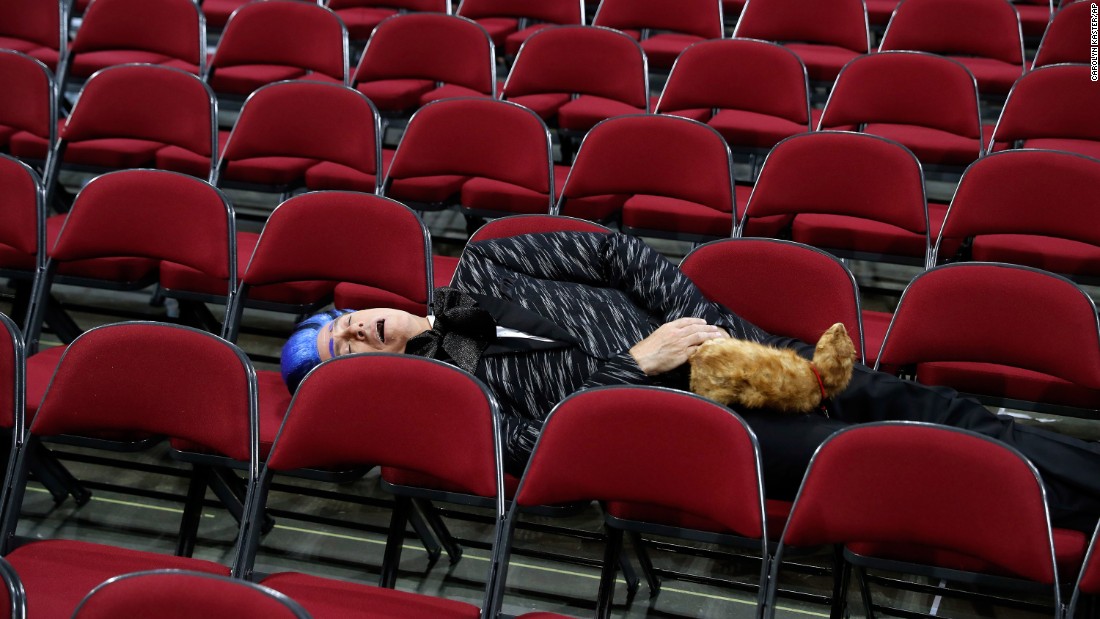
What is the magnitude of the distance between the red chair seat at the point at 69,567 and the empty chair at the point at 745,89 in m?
2.17

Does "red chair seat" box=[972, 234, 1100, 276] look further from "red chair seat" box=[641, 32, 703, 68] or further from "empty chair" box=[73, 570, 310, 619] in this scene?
"empty chair" box=[73, 570, 310, 619]

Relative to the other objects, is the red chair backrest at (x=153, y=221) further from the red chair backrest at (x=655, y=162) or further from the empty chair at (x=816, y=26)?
the empty chair at (x=816, y=26)

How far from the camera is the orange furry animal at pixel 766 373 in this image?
2107mm

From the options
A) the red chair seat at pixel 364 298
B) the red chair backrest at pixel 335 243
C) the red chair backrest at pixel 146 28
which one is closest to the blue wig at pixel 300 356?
the red chair backrest at pixel 335 243

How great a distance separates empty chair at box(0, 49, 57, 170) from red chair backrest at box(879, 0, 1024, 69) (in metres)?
2.67

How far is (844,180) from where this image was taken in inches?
115

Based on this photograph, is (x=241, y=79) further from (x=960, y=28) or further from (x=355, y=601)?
(x=355, y=601)

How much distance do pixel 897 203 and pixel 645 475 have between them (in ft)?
4.32

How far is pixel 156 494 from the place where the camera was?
2.62 m

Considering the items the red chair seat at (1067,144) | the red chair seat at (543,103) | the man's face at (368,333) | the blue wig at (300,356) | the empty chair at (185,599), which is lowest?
the blue wig at (300,356)

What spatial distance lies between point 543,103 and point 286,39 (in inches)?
35.4

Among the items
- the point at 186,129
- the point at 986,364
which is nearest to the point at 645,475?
the point at 986,364

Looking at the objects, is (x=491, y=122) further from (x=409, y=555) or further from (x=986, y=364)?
(x=986, y=364)

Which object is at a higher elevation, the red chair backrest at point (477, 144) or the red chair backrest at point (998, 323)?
the red chair backrest at point (477, 144)
